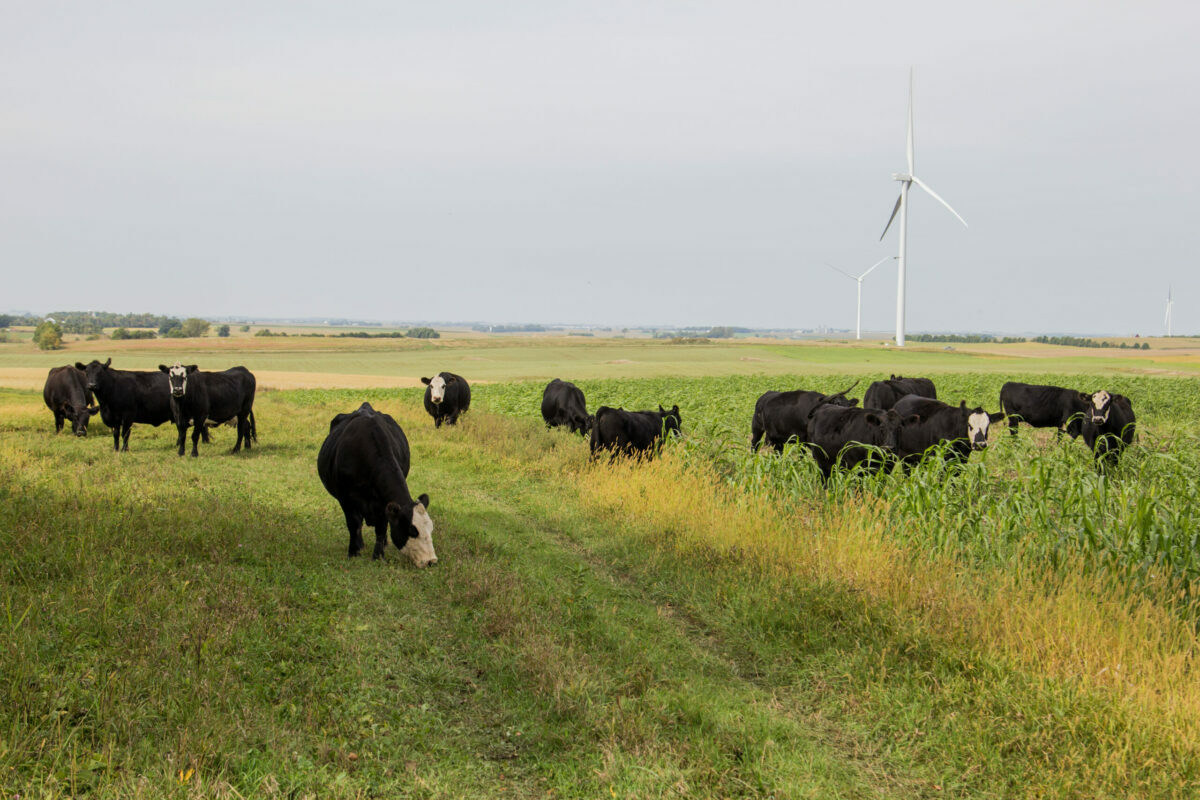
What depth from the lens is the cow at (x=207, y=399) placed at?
1634cm

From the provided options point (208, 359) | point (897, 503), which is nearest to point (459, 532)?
point (897, 503)

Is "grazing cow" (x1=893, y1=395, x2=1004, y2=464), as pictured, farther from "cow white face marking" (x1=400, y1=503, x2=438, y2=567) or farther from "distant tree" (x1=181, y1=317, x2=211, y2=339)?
"distant tree" (x1=181, y1=317, x2=211, y2=339)

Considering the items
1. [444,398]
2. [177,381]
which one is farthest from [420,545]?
[444,398]

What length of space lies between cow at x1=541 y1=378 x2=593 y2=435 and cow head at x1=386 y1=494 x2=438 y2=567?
11674 millimetres

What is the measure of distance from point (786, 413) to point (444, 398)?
379 inches

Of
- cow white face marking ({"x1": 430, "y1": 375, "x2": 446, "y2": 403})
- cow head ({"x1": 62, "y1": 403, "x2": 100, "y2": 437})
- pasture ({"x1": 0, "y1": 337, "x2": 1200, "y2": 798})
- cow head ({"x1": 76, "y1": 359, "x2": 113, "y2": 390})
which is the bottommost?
pasture ({"x1": 0, "y1": 337, "x2": 1200, "y2": 798})

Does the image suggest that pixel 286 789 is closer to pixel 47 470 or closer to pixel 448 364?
pixel 47 470

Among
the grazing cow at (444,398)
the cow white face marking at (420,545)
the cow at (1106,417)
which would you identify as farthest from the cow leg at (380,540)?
the cow at (1106,417)

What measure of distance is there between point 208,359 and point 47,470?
6869 cm

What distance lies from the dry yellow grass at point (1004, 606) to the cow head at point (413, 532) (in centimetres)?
275

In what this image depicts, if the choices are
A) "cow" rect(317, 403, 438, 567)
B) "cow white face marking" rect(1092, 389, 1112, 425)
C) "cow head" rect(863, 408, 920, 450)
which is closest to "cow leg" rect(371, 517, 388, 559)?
"cow" rect(317, 403, 438, 567)

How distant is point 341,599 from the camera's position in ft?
22.6

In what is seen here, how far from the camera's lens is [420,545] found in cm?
811

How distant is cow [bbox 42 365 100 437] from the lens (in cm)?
1959
